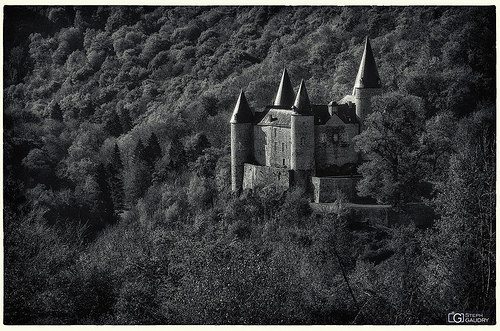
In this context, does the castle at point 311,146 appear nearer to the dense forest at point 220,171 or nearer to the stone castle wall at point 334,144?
the stone castle wall at point 334,144

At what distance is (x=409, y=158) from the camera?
163ft

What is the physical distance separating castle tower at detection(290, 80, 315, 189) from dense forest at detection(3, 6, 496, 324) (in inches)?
46.2

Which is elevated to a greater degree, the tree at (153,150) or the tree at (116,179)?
the tree at (153,150)

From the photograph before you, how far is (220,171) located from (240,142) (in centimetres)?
239

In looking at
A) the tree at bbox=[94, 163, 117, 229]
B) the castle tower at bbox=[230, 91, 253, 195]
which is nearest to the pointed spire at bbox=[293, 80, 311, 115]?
the castle tower at bbox=[230, 91, 253, 195]

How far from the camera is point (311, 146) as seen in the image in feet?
165

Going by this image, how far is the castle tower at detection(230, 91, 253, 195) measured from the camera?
171 ft

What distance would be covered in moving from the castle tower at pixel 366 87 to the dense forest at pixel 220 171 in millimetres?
1258

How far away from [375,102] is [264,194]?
5.68 metres

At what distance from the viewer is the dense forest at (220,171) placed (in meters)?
36.3

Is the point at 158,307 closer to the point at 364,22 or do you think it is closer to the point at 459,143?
the point at 459,143

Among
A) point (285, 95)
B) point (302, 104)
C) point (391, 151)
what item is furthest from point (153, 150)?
point (391, 151)

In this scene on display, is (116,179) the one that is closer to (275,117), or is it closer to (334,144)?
(275,117)

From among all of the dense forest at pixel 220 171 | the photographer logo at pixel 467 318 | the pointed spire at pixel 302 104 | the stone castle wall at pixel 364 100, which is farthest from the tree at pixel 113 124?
the photographer logo at pixel 467 318
